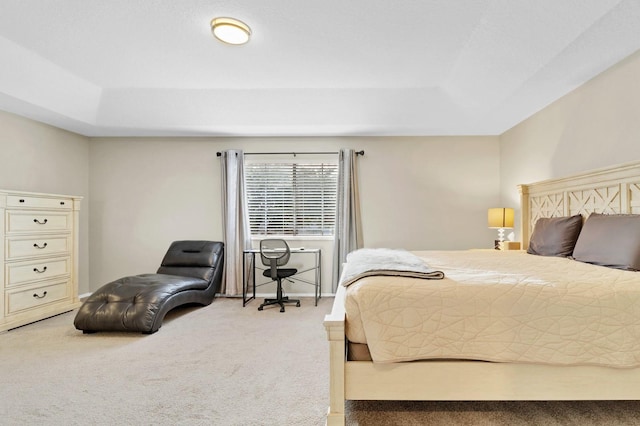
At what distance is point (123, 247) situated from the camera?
4.66 m

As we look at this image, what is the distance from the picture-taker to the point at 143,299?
10.0 ft

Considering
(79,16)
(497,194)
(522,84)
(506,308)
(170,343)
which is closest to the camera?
(506,308)

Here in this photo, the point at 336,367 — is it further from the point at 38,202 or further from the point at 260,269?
the point at 38,202

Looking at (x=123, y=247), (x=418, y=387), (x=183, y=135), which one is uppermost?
(x=183, y=135)

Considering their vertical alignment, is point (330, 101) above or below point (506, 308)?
above

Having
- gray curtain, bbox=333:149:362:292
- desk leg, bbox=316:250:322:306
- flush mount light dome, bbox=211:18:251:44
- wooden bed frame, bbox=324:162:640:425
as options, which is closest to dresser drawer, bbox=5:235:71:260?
flush mount light dome, bbox=211:18:251:44

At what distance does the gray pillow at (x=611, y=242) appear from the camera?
2.01 metres

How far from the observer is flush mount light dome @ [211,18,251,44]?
239 centimetres

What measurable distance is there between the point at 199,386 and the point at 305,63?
9.15ft

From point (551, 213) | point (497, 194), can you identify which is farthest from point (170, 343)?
point (497, 194)

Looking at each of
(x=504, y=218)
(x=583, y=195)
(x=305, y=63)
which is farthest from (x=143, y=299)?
(x=583, y=195)

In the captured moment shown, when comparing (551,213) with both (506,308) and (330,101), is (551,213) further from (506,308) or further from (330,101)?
(330,101)

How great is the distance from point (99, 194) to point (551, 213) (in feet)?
18.9

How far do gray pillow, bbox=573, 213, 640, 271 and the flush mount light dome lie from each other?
3001 mm
